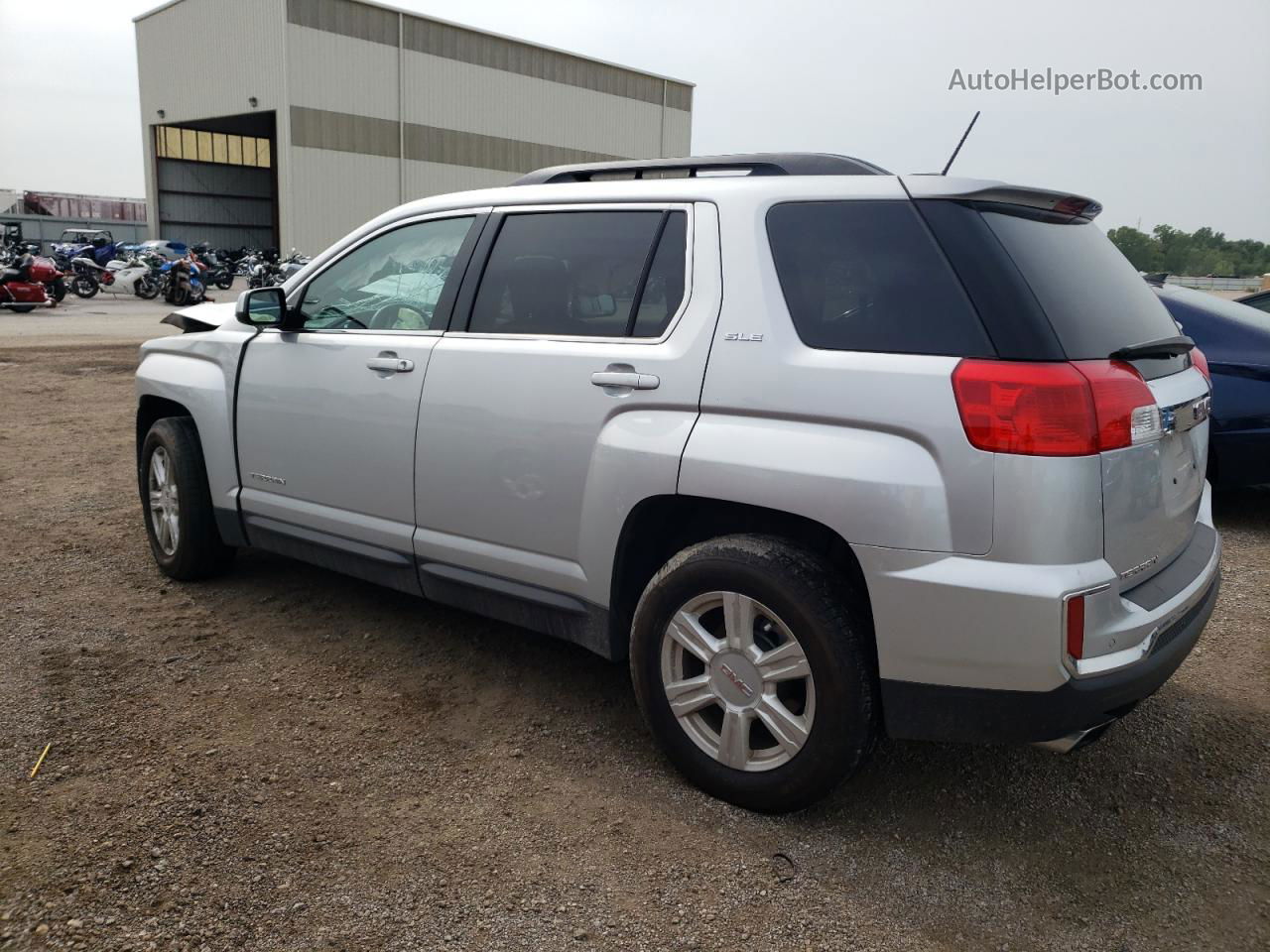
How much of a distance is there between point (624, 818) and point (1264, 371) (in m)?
4.81

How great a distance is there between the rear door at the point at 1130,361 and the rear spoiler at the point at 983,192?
0.03m

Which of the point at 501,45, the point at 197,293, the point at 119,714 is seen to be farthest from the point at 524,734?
the point at 501,45

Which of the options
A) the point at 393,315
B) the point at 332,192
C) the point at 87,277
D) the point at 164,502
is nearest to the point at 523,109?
the point at 332,192

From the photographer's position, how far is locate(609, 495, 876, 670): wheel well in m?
2.87

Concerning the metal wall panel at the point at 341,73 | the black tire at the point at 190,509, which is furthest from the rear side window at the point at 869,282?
the metal wall panel at the point at 341,73

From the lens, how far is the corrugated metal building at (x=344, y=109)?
34.7 meters

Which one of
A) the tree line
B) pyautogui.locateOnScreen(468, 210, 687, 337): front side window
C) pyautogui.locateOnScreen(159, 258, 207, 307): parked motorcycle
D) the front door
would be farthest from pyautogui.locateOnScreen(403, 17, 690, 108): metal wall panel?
pyautogui.locateOnScreen(468, 210, 687, 337): front side window

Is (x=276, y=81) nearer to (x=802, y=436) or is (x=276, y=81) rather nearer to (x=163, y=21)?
(x=163, y=21)

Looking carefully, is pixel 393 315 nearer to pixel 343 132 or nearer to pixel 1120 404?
pixel 1120 404

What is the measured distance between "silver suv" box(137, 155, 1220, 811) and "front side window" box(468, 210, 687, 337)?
1 centimetres

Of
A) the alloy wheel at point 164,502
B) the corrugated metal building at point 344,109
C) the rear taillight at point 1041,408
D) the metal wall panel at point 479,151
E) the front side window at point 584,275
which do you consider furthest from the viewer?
the metal wall panel at point 479,151

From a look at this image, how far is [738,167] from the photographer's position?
3264 mm

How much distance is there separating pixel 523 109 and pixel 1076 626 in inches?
1639

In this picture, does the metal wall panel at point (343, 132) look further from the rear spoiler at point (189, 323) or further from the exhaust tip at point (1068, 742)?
the exhaust tip at point (1068, 742)
